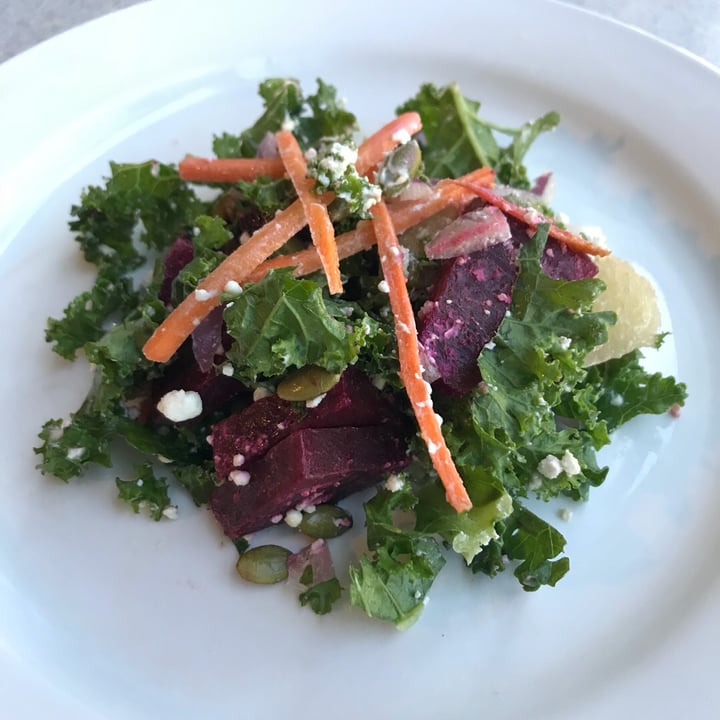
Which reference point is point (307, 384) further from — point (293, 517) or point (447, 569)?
point (447, 569)

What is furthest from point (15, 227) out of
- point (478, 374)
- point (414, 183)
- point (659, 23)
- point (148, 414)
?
point (659, 23)

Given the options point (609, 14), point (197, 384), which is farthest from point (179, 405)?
point (609, 14)

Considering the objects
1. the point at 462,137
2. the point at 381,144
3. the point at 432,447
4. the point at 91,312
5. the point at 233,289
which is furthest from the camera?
the point at 462,137

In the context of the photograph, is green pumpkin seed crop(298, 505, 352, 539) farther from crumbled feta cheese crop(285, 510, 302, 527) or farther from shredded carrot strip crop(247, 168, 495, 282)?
shredded carrot strip crop(247, 168, 495, 282)

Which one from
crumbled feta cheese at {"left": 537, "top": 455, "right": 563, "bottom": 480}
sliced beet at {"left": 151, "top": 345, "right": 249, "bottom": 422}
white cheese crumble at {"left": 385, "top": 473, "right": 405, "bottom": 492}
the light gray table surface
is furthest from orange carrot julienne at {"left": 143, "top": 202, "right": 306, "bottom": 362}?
the light gray table surface

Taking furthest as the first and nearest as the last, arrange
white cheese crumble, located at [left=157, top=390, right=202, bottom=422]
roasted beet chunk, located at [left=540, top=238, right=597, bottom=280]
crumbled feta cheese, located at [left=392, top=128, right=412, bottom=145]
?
1. crumbled feta cheese, located at [left=392, top=128, right=412, bottom=145]
2. roasted beet chunk, located at [left=540, top=238, right=597, bottom=280]
3. white cheese crumble, located at [left=157, top=390, right=202, bottom=422]

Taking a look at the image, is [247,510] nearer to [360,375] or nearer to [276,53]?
[360,375]
